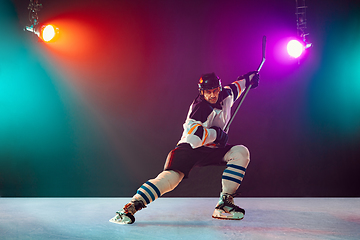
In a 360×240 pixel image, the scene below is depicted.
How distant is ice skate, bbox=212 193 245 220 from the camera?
2455 millimetres

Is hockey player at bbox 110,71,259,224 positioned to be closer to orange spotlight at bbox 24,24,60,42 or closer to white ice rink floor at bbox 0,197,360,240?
white ice rink floor at bbox 0,197,360,240

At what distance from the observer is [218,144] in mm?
2697

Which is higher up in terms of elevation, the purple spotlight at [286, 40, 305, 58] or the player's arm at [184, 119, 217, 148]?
the purple spotlight at [286, 40, 305, 58]

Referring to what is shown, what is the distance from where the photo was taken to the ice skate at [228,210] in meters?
2.46

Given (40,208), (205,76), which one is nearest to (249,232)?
(205,76)

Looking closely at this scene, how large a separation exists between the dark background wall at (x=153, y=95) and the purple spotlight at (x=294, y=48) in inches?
8.0

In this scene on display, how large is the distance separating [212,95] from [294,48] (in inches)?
51.0

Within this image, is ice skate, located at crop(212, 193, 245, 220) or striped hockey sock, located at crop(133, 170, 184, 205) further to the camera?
ice skate, located at crop(212, 193, 245, 220)

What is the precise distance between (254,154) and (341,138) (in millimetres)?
956

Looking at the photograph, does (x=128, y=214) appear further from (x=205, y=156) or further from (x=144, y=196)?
(x=205, y=156)

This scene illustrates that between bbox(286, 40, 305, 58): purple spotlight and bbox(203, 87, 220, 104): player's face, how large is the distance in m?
1.21

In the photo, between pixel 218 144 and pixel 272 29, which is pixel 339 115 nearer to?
pixel 272 29

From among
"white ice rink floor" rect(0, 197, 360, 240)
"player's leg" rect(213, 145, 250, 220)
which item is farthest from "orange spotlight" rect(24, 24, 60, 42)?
"player's leg" rect(213, 145, 250, 220)

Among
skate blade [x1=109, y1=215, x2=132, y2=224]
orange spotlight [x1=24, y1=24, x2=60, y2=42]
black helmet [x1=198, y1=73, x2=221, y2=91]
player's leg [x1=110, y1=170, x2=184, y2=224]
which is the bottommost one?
skate blade [x1=109, y1=215, x2=132, y2=224]
